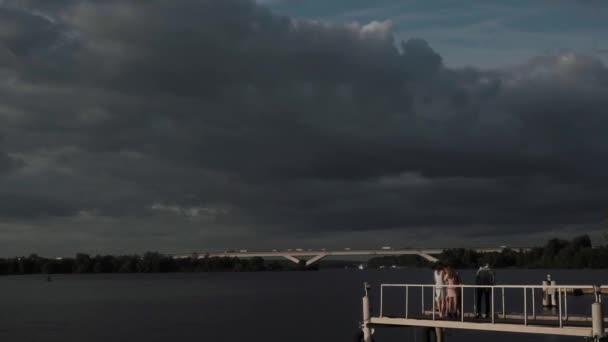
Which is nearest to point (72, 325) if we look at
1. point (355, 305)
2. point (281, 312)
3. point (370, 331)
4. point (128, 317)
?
point (128, 317)

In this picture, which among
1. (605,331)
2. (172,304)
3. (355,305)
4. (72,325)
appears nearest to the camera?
(605,331)

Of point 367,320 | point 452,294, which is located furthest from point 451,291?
point 367,320

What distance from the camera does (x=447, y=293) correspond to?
30.4m

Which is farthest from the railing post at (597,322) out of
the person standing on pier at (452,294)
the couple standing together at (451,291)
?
the person standing on pier at (452,294)

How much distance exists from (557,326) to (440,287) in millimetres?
5235

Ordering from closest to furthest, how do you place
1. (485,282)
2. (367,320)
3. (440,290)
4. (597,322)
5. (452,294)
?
(597,322) → (452,294) → (440,290) → (485,282) → (367,320)

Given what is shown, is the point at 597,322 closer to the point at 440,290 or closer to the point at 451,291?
the point at 451,291

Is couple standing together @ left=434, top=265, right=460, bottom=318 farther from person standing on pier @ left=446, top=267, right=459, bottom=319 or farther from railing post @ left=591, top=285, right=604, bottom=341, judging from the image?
railing post @ left=591, top=285, right=604, bottom=341

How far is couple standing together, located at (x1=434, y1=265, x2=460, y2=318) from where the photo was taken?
30.3 meters

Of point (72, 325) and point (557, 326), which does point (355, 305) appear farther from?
point (557, 326)

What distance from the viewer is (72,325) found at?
2835 inches

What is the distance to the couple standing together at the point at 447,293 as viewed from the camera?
3034 cm

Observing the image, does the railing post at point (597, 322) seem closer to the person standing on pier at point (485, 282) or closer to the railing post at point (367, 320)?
the person standing on pier at point (485, 282)

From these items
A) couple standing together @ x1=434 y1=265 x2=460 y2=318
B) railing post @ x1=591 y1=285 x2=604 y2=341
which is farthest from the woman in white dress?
railing post @ x1=591 y1=285 x2=604 y2=341
